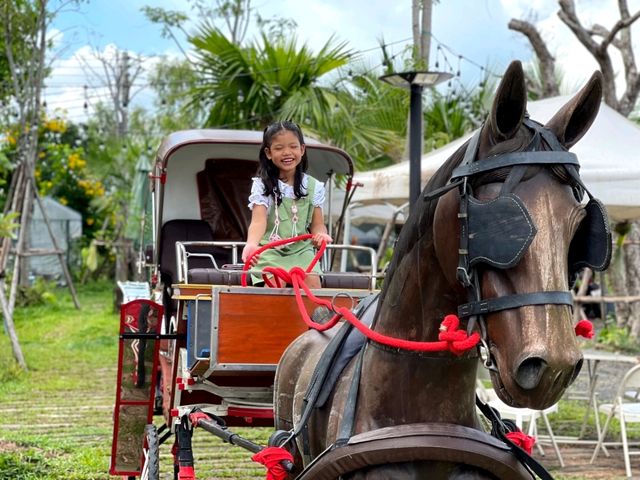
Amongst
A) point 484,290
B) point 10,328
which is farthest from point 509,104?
point 10,328

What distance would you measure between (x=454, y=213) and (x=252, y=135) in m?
3.48

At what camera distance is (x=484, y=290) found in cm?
248

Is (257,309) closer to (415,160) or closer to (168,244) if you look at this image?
(168,244)

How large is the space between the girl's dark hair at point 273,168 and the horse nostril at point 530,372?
237 centimetres

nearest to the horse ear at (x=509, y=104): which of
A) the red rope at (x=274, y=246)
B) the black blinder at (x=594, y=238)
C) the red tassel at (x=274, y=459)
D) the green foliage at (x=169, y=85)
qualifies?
the black blinder at (x=594, y=238)

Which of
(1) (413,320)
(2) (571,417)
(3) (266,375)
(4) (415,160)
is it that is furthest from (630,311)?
(1) (413,320)

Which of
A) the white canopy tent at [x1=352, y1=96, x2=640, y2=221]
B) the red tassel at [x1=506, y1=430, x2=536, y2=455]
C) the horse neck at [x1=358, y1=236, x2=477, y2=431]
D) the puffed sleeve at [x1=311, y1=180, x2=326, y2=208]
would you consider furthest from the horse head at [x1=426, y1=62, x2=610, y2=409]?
the white canopy tent at [x1=352, y1=96, x2=640, y2=221]

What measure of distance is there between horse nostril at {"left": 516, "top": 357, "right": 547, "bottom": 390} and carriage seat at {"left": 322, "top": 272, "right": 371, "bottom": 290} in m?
2.58

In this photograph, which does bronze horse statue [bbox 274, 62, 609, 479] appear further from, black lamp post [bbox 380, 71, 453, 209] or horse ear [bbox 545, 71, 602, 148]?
black lamp post [bbox 380, 71, 453, 209]

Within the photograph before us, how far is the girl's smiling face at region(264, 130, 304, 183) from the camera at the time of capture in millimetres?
4414

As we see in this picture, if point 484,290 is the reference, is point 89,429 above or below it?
below

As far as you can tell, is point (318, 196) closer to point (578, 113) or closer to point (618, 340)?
point (578, 113)

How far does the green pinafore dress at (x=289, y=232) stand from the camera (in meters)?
4.57

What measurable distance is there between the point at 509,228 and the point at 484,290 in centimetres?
19
